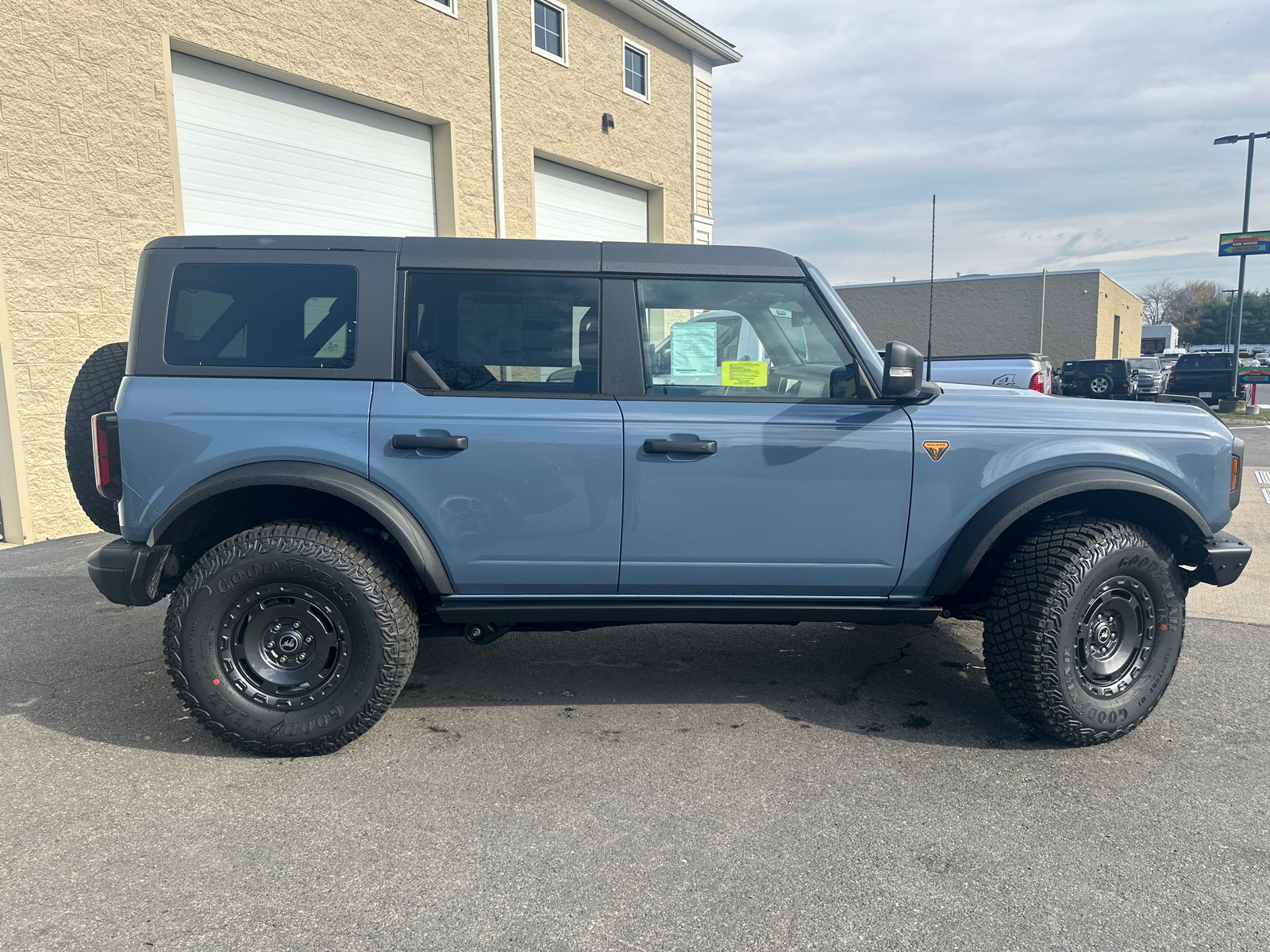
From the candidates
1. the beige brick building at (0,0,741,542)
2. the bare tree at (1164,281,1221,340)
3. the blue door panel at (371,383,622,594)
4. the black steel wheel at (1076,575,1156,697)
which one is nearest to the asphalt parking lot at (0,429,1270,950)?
the black steel wheel at (1076,575,1156,697)

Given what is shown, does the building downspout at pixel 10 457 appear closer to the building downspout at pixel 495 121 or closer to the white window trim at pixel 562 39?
the building downspout at pixel 495 121

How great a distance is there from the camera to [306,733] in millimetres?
3234

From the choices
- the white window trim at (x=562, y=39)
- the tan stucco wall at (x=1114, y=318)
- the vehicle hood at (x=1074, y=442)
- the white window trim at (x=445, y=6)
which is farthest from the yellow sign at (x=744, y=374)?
the tan stucco wall at (x=1114, y=318)

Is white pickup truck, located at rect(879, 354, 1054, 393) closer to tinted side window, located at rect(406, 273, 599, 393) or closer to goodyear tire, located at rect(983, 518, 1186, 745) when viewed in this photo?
goodyear tire, located at rect(983, 518, 1186, 745)

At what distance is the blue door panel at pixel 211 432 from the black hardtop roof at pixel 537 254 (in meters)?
0.59

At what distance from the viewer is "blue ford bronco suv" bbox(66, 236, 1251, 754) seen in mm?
3242

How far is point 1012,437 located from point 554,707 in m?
2.23

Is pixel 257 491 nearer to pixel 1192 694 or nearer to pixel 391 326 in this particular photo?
pixel 391 326

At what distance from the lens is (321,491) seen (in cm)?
324

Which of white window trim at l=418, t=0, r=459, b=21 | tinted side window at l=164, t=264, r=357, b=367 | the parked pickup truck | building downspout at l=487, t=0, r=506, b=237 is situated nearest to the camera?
tinted side window at l=164, t=264, r=357, b=367

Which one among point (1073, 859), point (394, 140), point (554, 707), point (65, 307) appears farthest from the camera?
point (394, 140)

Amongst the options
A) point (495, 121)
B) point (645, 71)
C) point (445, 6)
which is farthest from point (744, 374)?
point (645, 71)

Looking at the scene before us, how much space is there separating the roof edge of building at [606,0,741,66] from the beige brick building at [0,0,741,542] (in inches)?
2.2

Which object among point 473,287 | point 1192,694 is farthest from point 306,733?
point 1192,694
